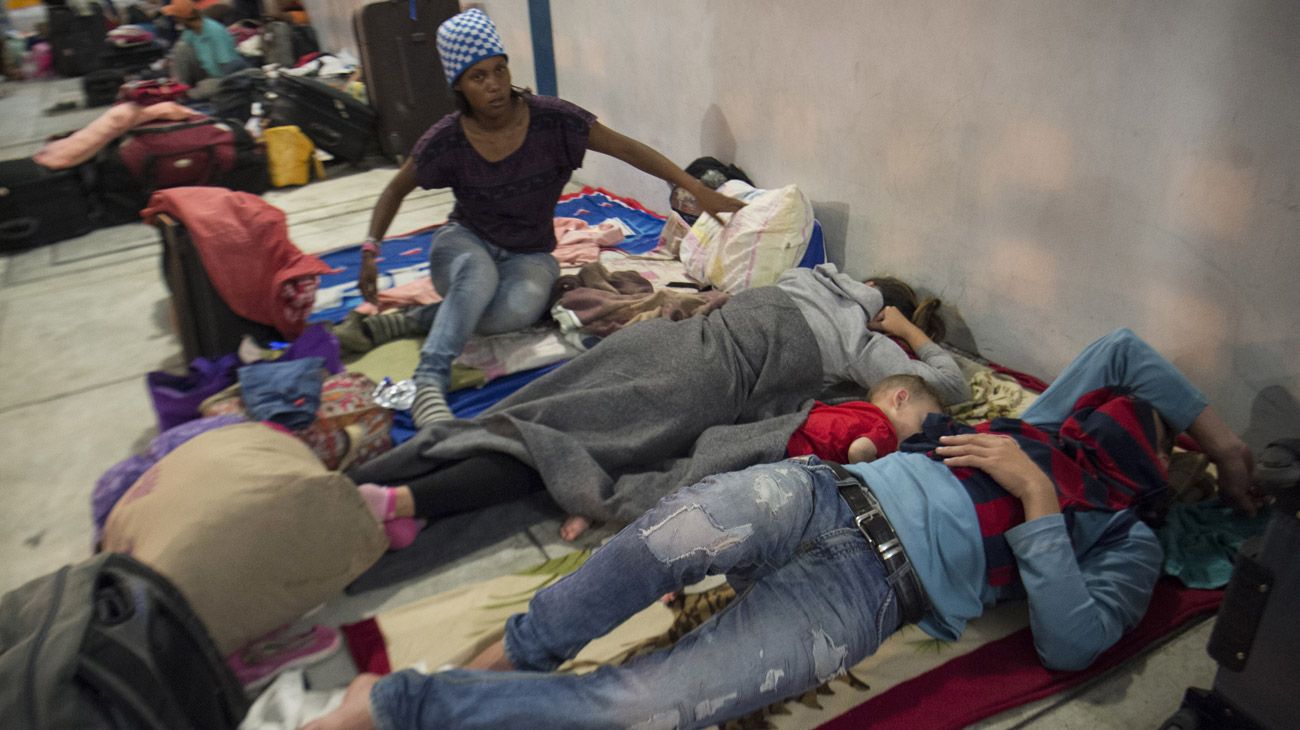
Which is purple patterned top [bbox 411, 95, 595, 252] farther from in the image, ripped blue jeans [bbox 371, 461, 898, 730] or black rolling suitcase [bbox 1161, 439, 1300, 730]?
black rolling suitcase [bbox 1161, 439, 1300, 730]

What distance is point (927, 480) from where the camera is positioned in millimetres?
1583

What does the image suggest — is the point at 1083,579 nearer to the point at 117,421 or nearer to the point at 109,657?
the point at 109,657

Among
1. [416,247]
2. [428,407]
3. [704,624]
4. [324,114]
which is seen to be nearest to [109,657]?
[704,624]

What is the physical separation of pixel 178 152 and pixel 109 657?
3831mm

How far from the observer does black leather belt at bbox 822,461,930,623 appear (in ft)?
4.89

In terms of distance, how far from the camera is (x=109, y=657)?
46.1 inches

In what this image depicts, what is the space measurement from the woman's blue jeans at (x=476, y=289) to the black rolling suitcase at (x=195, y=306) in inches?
22.4

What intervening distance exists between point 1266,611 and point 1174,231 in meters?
1.16

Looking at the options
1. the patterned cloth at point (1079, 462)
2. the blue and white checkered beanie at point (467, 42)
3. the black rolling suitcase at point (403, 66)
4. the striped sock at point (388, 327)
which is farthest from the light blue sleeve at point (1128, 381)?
the black rolling suitcase at point (403, 66)

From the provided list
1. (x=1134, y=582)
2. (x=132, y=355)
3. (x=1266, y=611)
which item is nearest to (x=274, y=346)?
(x=132, y=355)

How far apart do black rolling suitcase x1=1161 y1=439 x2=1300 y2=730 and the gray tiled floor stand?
286 millimetres

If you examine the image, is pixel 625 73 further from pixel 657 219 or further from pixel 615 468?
pixel 615 468

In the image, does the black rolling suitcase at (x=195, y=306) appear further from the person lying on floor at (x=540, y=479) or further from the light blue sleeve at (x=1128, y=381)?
the light blue sleeve at (x=1128, y=381)

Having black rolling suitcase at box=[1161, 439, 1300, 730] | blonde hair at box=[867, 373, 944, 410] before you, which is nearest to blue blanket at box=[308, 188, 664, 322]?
blonde hair at box=[867, 373, 944, 410]
